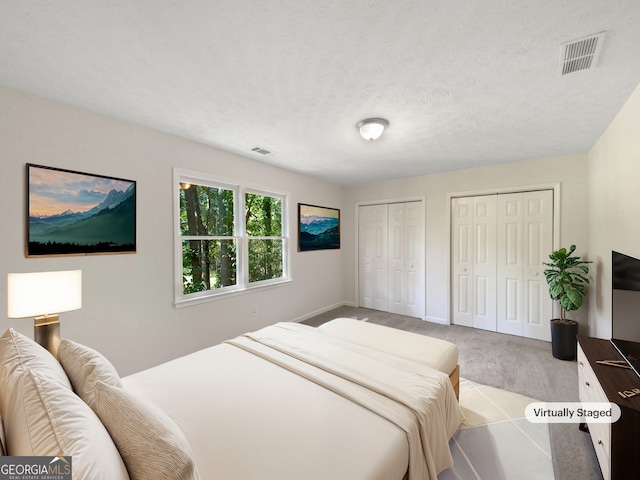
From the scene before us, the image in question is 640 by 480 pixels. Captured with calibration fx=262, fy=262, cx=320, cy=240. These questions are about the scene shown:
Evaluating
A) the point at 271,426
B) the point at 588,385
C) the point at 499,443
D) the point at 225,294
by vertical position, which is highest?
the point at 225,294

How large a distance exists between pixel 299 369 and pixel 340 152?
254cm

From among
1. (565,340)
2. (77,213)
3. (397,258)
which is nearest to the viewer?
(77,213)

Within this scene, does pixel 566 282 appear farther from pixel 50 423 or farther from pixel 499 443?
pixel 50 423

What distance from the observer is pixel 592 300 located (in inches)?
122

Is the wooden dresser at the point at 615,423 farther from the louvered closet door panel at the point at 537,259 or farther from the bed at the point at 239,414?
the louvered closet door panel at the point at 537,259

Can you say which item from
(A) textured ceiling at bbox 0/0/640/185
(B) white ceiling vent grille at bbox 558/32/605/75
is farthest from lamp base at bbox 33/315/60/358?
(B) white ceiling vent grille at bbox 558/32/605/75

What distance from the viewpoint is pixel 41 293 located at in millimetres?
1473

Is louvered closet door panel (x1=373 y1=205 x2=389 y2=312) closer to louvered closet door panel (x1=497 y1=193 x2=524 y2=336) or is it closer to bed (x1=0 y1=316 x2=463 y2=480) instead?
louvered closet door panel (x1=497 y1=193 x2=524 y2=336)

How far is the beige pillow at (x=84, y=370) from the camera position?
107cm

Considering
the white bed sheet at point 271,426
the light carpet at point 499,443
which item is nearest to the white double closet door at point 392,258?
the light carpet at point 499,443

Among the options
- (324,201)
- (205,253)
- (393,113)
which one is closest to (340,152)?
(393,113)

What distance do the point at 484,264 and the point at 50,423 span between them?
4600mm

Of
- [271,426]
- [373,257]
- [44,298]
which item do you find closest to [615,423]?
[271,426]

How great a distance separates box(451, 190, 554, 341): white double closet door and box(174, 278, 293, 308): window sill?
2.81m
